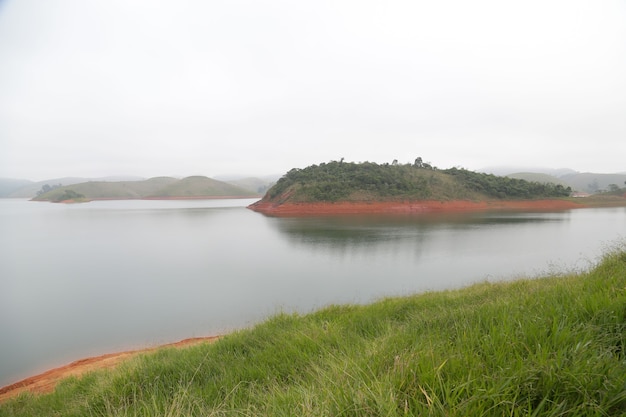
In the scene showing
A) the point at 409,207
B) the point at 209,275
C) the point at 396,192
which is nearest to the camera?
the point at 209,275

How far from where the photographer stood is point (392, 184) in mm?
42000

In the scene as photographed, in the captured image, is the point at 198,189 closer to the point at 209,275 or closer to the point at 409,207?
the point at 409,207

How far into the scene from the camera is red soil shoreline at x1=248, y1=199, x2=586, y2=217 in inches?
1513

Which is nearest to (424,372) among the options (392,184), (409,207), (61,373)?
(61,373)

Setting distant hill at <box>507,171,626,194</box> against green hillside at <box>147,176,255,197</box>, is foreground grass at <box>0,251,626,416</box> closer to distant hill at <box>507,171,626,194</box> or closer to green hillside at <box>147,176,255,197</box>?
green hillside at <box>147,176,255,197</box>

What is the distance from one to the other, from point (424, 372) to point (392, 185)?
138 ft

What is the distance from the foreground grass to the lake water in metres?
4.23

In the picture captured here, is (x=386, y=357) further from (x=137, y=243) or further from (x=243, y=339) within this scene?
(x=137, y=243)

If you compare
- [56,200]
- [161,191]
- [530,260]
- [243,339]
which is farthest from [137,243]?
[161,191]

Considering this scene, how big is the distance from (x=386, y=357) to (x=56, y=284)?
45.6 ft

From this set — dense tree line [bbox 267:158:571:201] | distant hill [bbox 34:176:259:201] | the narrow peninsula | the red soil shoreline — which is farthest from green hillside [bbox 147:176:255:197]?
the red soil shoreline

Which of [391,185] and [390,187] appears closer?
[390,187]

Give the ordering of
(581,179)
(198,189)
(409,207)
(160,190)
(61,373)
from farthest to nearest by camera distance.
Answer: (581,179)
(198,189)
(160,190)
(409,207)
(61,373)

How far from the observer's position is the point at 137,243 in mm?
19312
